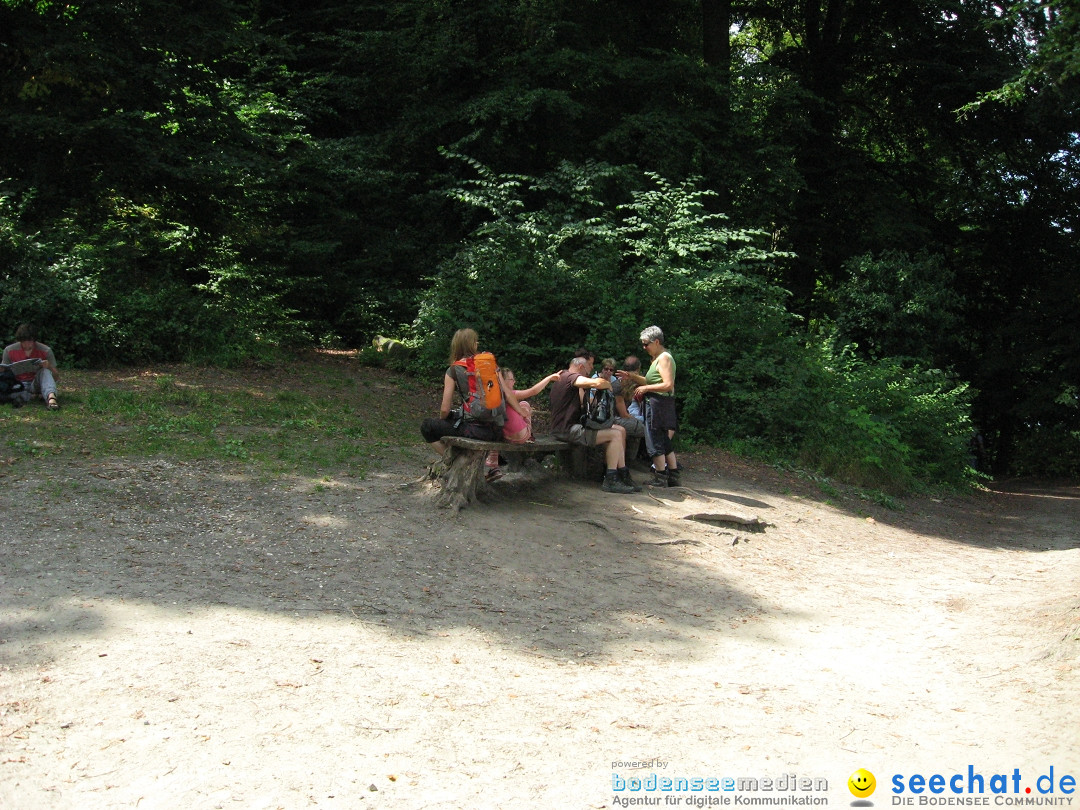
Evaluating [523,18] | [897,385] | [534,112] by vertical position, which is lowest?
[897,385]

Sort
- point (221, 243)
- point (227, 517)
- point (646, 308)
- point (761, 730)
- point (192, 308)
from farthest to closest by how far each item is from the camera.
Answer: point (221, 243) → point (192, 308) → point (646, 308) → point (227, 517) → point (761, 730)

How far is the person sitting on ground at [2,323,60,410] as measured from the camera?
10789 millimetres

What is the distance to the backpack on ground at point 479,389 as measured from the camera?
26.6 feet

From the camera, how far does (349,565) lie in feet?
21.8

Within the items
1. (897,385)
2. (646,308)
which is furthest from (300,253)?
(897,385)

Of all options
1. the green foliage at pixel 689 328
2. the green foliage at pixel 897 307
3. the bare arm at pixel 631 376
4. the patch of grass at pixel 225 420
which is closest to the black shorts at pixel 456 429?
the patch of grass at pixel 225 420

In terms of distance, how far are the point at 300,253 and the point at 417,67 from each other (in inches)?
173

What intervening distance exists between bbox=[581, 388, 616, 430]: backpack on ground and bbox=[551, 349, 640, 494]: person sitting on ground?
4 cm

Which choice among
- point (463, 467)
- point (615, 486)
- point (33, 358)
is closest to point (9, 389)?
point (33, 358)

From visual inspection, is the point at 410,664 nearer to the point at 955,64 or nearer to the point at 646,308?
the point at 646,308

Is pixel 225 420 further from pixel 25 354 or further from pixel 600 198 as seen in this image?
pixel 600 198

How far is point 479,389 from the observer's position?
26.7 ft

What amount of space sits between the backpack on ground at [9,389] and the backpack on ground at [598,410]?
6.16 meters

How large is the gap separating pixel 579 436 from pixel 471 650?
165 inches
